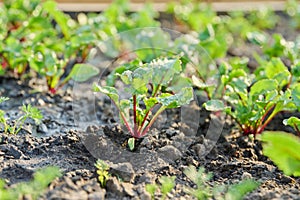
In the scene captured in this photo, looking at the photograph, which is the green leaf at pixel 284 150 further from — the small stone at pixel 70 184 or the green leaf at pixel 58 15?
the green leaf at pixel 58 15

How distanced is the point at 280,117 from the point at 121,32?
1024 millimetres

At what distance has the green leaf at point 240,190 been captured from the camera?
1.86m

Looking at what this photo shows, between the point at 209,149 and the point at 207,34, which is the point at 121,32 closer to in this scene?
the point at 207,34

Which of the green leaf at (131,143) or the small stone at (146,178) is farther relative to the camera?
the green leaf at (131,143)

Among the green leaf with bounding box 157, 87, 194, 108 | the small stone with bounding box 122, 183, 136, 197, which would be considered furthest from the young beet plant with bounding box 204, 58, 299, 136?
the small stone with bounding box 122, 183, 136, 197

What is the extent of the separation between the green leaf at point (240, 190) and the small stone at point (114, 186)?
0.35 m

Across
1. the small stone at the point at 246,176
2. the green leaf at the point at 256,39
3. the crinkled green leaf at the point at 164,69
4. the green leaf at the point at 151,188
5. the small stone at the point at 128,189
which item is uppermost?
the green leaf at the point at 256,39

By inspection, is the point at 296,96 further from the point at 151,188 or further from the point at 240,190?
the point at 151,188

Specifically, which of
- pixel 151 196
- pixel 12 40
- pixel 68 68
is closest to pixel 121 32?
pixel 68 68

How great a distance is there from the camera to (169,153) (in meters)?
2.24

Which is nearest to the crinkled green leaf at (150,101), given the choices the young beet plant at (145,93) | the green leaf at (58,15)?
the young beet plant at (145,93)

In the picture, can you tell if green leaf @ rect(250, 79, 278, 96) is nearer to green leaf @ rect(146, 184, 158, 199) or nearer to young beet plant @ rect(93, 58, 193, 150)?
young beet plant @ rect(93, 58, 193, 150)

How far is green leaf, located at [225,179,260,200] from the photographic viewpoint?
186cm

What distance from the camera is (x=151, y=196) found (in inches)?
74.9
